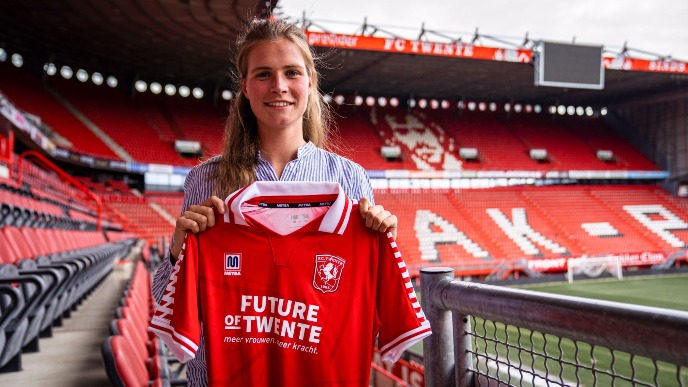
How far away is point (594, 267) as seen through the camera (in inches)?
631

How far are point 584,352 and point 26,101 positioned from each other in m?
18.1

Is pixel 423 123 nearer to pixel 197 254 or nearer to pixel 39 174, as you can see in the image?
pixel 39 174

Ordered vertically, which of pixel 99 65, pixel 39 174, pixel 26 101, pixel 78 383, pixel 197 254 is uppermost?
pixel 99 65

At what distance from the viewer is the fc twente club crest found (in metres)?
1.52

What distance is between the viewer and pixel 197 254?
1515 mm

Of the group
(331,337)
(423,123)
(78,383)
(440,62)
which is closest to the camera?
(331,337)

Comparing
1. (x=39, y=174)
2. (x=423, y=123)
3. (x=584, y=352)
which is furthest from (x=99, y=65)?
(x=584, y=352)

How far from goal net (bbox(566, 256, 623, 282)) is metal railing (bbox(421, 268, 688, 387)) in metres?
15.3

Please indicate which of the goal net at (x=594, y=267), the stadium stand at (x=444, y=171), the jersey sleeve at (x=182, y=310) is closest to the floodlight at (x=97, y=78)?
the stadium stand at (x=444, y=171)

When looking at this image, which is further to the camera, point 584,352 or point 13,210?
point 584,352

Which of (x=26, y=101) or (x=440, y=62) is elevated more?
(x=440, y=62)

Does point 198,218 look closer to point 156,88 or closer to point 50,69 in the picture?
point 50,69

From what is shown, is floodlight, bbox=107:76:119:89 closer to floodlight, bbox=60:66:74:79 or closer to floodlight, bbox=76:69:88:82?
floodlight, bbox=76:69:88:82

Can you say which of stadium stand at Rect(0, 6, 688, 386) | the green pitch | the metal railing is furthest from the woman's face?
the green pitch
